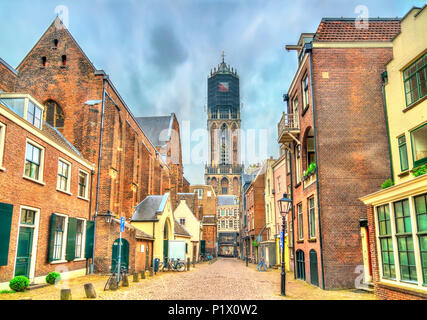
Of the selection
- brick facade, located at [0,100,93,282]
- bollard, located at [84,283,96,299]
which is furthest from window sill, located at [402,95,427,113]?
brick facade, located at [0,100,93,282]

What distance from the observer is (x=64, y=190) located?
63.1 feet

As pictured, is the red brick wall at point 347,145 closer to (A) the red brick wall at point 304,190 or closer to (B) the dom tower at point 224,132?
(A) the red brick wall at point 304,190

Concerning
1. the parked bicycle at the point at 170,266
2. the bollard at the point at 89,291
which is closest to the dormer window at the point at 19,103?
the bollard at the point at 89,291

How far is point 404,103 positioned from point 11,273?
1604cm

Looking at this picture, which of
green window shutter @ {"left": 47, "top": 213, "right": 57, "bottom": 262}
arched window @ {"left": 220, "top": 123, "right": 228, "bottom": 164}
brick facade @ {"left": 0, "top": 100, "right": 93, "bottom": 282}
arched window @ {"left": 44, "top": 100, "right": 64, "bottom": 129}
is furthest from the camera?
arched window @ {"left": 220, "top": 123, "right": 228, "bottom": 164}

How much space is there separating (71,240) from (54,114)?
378 inches

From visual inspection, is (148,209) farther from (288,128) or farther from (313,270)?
(313,270)

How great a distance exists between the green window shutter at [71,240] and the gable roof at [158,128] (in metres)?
32.0

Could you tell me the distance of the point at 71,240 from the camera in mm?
19375

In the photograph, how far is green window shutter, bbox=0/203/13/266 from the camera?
13366mm

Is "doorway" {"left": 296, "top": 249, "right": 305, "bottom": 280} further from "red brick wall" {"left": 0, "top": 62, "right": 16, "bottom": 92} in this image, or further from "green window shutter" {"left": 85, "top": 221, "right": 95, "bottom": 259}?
"red brick wall" {"left": 0, "top": 62, "right": 16, "bottom": 92}

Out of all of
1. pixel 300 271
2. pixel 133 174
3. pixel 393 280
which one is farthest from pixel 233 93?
pixel 393 280

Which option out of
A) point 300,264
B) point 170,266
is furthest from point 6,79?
point 300,264

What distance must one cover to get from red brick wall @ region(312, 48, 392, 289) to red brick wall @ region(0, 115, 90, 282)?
476 inches
